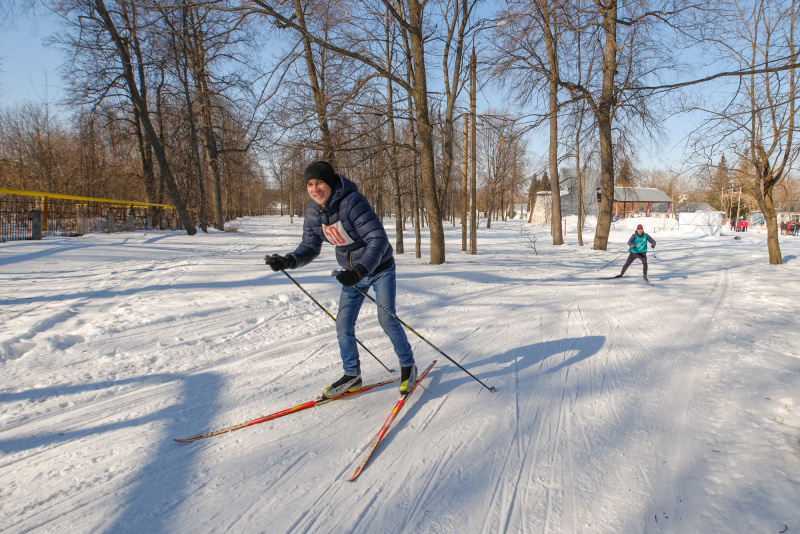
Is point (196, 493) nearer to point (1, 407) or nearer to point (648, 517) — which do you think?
point (1, 407)

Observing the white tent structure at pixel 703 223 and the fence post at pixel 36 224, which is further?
the white tent structure at pixel 703 223

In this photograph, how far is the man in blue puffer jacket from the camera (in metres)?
3.21

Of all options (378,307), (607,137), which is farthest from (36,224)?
(607,137)

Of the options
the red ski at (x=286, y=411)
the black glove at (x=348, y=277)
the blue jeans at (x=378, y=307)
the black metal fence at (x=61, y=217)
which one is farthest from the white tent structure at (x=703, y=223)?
A: the black metal fence at (x=61, y=217)

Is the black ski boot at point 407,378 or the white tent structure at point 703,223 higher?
the white tent structure at point 703,223

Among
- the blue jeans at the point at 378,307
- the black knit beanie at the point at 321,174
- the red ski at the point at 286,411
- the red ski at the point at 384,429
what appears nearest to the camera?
the red ski at the point at 384,429

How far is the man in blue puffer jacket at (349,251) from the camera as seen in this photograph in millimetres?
3207

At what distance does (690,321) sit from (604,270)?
21.4ft

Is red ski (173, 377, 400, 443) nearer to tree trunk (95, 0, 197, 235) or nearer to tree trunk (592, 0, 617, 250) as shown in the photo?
tree trunk (592, 0, 617, 250)

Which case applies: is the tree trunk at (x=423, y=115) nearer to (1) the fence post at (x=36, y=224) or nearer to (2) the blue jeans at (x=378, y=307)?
(2) the blue jeans at (x=378, y=307)

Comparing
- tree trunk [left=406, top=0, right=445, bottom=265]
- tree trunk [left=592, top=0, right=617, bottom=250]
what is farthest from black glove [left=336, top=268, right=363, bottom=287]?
tree trunk [left=592, top=0, right=617, bottom=250]

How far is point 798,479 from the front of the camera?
2426 millimetres

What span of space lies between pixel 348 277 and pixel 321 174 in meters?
0.89

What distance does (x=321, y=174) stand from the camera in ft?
10.5
